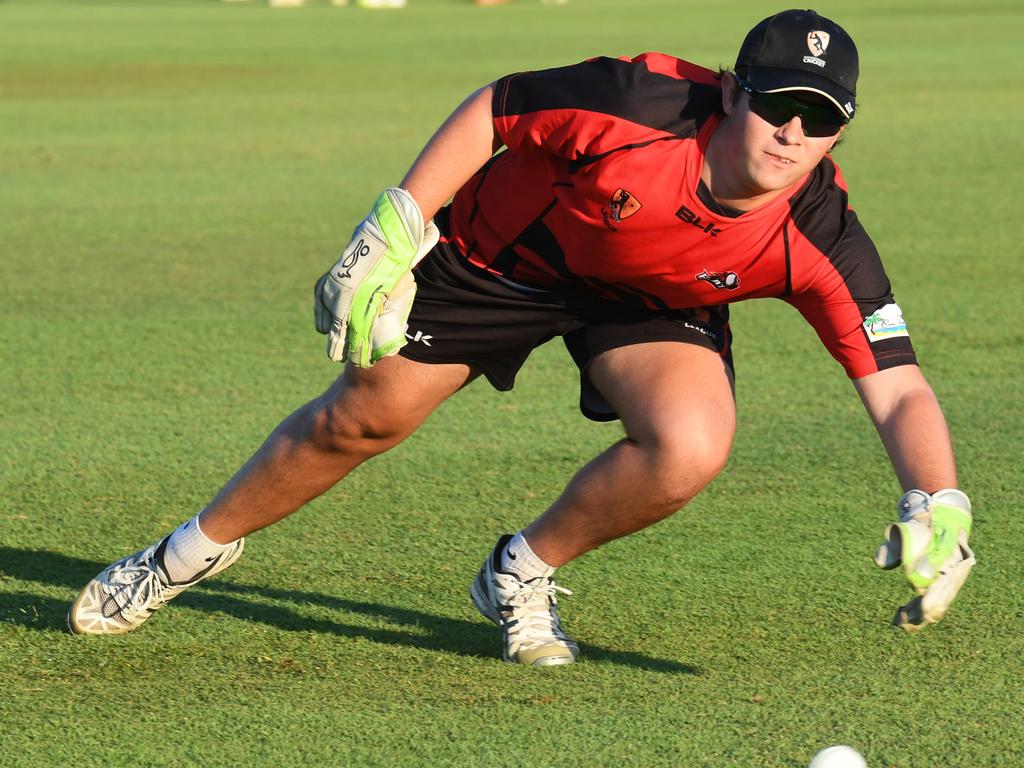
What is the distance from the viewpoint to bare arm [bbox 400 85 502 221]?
4.14 meters

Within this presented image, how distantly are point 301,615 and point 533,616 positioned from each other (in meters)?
0.76

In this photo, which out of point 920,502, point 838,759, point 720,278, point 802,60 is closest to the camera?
point 838,759

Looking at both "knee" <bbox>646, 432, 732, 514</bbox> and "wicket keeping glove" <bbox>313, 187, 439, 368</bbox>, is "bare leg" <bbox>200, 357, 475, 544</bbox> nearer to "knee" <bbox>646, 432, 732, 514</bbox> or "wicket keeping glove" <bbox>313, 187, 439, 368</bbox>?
"wicket keeping glove" <bbox>313, 187, 439, 368</bbox>

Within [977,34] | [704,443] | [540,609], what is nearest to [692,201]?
[704,443]

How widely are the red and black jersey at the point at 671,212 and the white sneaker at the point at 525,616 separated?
0.87 meters

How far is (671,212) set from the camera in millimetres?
4125

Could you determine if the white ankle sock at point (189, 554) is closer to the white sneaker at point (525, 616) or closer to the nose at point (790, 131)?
the white sneaker at point (525, 616)

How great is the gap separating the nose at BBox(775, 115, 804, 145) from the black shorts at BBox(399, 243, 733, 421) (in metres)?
0.73

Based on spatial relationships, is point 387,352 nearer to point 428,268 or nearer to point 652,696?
point 428,268

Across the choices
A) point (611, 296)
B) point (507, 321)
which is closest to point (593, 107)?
point (611, 296)

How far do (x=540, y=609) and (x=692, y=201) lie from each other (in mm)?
1194

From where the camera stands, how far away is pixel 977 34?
28.6 meters

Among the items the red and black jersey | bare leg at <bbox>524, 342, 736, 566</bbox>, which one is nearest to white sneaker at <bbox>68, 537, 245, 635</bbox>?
bare leg at <bbox>524, 342, 736, 566</bbox>

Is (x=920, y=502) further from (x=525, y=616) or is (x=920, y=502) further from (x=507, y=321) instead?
(x=507, y=321)
